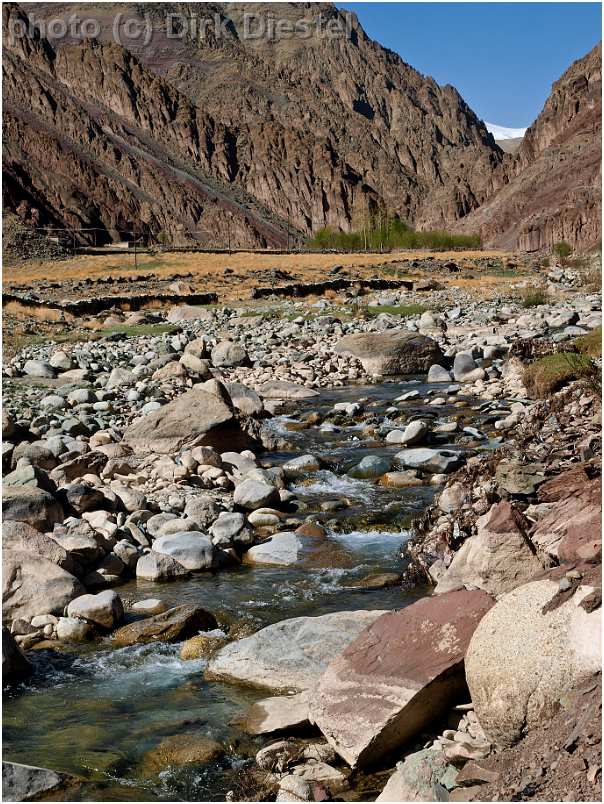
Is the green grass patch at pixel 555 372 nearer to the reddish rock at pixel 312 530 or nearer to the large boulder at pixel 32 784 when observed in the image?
the reddish rock at pixel 312 530

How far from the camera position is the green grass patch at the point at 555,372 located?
14.0m

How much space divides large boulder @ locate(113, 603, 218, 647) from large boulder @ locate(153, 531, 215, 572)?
1465 millimetres

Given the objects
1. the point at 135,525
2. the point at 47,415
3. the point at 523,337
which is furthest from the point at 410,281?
the point at 135,525

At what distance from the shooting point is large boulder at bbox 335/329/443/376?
2027cm

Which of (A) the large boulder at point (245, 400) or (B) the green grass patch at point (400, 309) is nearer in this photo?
(A) the large boulder at point (245, 400)

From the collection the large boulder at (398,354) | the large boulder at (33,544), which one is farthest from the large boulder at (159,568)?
the large boulder at (398,354)

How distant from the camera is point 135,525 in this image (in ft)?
29.9

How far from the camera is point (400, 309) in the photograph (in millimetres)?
31672

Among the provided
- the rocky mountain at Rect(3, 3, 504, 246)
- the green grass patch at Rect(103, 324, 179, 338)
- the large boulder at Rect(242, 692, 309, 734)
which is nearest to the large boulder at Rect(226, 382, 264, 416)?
the large boulder at Rect(242, 692, 309, 734)

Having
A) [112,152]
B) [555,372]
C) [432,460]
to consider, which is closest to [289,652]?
[432,460]

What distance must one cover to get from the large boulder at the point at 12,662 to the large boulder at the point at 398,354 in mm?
14932

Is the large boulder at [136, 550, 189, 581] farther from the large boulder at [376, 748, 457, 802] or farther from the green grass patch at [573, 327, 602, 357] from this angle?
the green grass patch at [573, 327, 602, 357]

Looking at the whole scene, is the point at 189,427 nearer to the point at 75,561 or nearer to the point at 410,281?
the point at 75,561

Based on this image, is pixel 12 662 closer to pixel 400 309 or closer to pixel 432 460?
pixel 432 460
